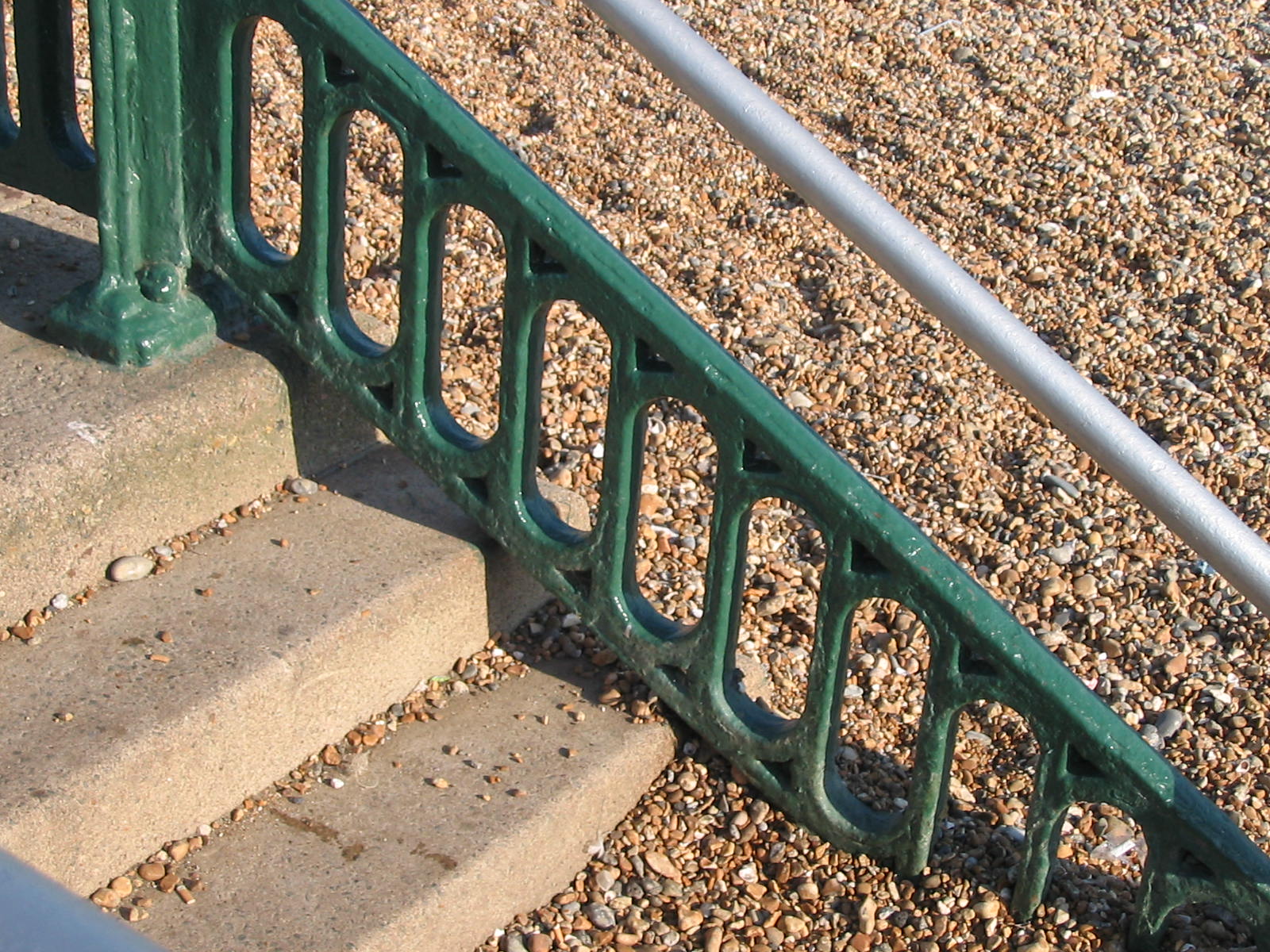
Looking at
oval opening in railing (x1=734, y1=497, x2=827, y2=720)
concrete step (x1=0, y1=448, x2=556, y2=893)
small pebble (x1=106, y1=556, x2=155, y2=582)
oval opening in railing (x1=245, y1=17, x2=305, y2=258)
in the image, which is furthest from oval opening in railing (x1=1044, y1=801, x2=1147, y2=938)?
oval opening in railing (x1=245, y1=17, x2=305, y2=258)

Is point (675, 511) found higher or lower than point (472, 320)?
lower

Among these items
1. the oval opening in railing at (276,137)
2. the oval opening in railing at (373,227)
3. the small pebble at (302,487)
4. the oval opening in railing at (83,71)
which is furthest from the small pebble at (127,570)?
the oval opening in railing at (83,71)

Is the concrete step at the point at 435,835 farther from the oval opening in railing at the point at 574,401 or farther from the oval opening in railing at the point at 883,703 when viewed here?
the oval opening in railing at the point at 574,401

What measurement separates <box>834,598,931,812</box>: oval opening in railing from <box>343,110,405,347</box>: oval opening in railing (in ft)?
4.11

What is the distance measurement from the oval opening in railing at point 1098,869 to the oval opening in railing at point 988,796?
87mm

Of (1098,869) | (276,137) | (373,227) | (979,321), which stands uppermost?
(979,321)

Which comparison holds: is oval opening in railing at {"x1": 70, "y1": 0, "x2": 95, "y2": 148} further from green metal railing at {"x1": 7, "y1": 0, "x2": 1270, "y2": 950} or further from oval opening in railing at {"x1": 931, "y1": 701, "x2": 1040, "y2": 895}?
oval opening in railing at {"x1": 931, "y1": 701, "x2": 1040, "y2": 895}

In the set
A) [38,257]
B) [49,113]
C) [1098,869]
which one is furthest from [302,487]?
[1098,869]

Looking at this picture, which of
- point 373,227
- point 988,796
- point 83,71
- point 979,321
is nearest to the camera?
point 979,321

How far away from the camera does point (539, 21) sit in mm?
5797

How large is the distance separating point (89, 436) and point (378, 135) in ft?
7.30

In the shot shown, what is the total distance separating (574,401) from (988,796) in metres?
1.46

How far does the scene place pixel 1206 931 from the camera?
2887 mm

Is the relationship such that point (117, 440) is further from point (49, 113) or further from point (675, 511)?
point (675, 511)
